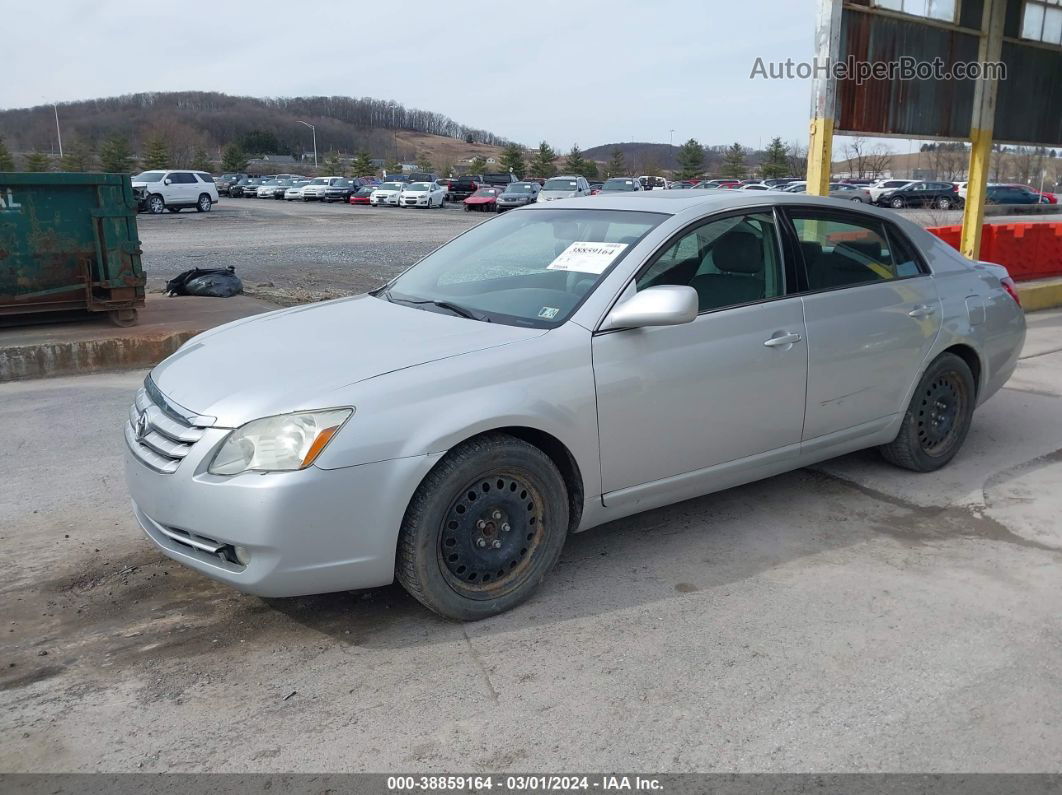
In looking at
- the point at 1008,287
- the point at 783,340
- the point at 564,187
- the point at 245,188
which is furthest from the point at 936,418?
the point at 245,188

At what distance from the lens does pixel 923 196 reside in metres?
45.6

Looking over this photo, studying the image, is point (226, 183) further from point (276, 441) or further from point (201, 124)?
point (201, 124)

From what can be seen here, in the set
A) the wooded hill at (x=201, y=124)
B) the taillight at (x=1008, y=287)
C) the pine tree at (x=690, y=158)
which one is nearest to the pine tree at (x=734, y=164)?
the pine tree at (x=690, y=158)

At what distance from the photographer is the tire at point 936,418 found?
5.12 metres

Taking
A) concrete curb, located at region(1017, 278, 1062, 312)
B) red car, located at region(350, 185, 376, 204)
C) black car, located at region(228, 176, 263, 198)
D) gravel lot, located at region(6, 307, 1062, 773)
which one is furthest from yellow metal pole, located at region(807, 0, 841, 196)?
black car, located at region(228, 176, 263, 198)

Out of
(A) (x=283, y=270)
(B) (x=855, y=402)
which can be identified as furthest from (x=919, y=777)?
(A) (x=283, y=270)

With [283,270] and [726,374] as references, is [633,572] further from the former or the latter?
[283,270]

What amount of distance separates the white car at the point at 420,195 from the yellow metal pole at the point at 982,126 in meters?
37.5

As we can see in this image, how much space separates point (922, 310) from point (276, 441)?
3.57 metres

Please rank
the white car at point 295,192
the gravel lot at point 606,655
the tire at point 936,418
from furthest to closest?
the white car at point 295,192 → the tire at point 936,418 → the gravel lot at point 606,655

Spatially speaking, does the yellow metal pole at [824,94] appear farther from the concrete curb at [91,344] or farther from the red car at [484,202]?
the red car at [484,202]

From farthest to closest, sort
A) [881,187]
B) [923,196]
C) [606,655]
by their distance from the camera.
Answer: [881,187] < [923,196] < [606,655]

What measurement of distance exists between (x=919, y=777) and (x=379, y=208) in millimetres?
46206

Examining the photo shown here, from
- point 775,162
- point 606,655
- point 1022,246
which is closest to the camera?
point 606,655
